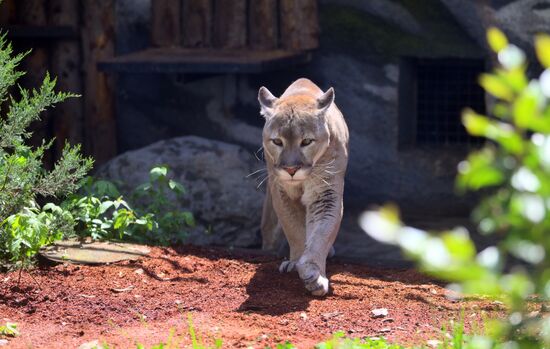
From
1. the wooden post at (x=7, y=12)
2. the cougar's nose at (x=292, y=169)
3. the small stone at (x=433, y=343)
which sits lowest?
the small stone at (x=433, y=343)

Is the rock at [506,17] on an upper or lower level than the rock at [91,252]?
upper

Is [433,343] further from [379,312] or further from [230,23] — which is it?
[230,23]

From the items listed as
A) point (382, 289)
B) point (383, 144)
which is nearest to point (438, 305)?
point (382, 289)

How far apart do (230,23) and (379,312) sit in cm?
487

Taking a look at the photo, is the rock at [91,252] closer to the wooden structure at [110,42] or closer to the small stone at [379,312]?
the small stone at [379,312]

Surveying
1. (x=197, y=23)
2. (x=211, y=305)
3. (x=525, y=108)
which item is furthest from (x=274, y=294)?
(x=197, y=23)

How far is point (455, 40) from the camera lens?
29.4ft

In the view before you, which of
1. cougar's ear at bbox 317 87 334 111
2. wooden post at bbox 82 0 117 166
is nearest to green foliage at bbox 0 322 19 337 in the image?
cougar's ear at bbox 317 87 334 111

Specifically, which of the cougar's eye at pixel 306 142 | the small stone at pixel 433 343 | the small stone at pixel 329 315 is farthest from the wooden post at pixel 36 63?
the small stone at pixel 433 343

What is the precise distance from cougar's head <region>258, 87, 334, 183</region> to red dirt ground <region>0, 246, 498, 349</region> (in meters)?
0.73

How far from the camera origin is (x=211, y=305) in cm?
537

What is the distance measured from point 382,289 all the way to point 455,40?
150 inches

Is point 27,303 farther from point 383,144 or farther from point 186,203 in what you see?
point 383,144

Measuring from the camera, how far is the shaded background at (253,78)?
28.4ft
